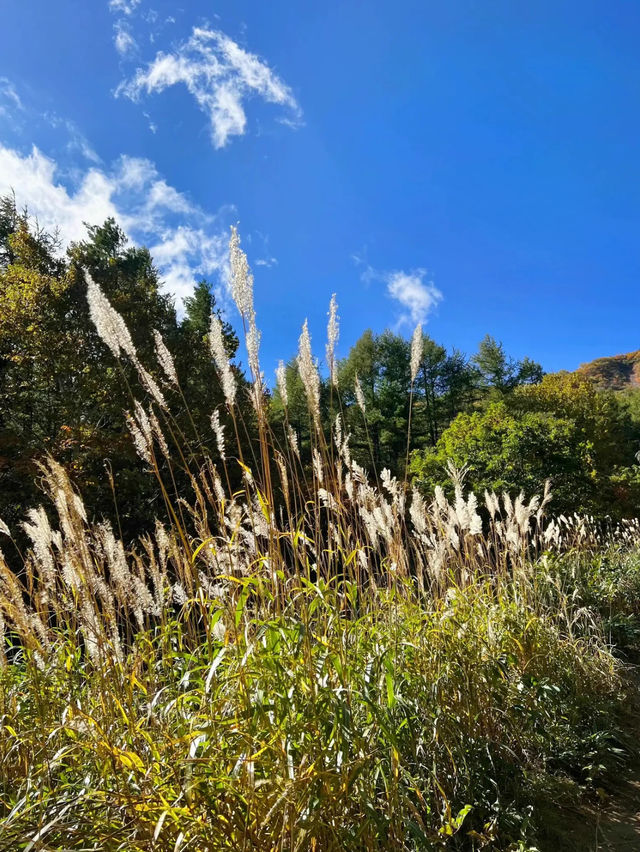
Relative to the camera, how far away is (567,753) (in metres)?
1.93

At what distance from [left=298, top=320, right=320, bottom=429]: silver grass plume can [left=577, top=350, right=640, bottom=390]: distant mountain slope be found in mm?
58519

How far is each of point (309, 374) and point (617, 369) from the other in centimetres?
6677

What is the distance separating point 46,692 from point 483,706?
1.72 m

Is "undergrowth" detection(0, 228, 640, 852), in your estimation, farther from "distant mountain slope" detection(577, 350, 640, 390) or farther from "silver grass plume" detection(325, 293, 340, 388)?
"distant mountain slope" detection(577, 350, 640, 390)

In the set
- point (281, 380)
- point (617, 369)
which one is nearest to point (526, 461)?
point (281, 380)

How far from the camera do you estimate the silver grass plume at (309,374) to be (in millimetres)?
1786

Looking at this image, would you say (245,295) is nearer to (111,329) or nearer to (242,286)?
(242,286)

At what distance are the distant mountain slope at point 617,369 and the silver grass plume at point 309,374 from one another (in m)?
58.5

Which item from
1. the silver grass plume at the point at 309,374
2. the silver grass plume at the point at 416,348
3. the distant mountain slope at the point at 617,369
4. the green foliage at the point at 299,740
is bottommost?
the green foliage at the point at 299,740

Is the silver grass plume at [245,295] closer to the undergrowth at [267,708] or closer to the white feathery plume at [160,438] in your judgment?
the undergrowth at [267,708]

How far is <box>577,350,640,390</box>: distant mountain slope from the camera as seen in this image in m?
51.9

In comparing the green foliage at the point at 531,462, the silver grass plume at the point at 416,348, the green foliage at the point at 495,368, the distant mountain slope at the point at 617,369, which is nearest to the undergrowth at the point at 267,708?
the silver grass plume at the point at 416,348

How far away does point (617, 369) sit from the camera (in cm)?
5559

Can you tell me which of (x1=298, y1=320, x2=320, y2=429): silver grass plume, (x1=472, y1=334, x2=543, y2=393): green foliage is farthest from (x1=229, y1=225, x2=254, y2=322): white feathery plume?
(x1=472, y1=334, x2=543, y2=393): green foliage
